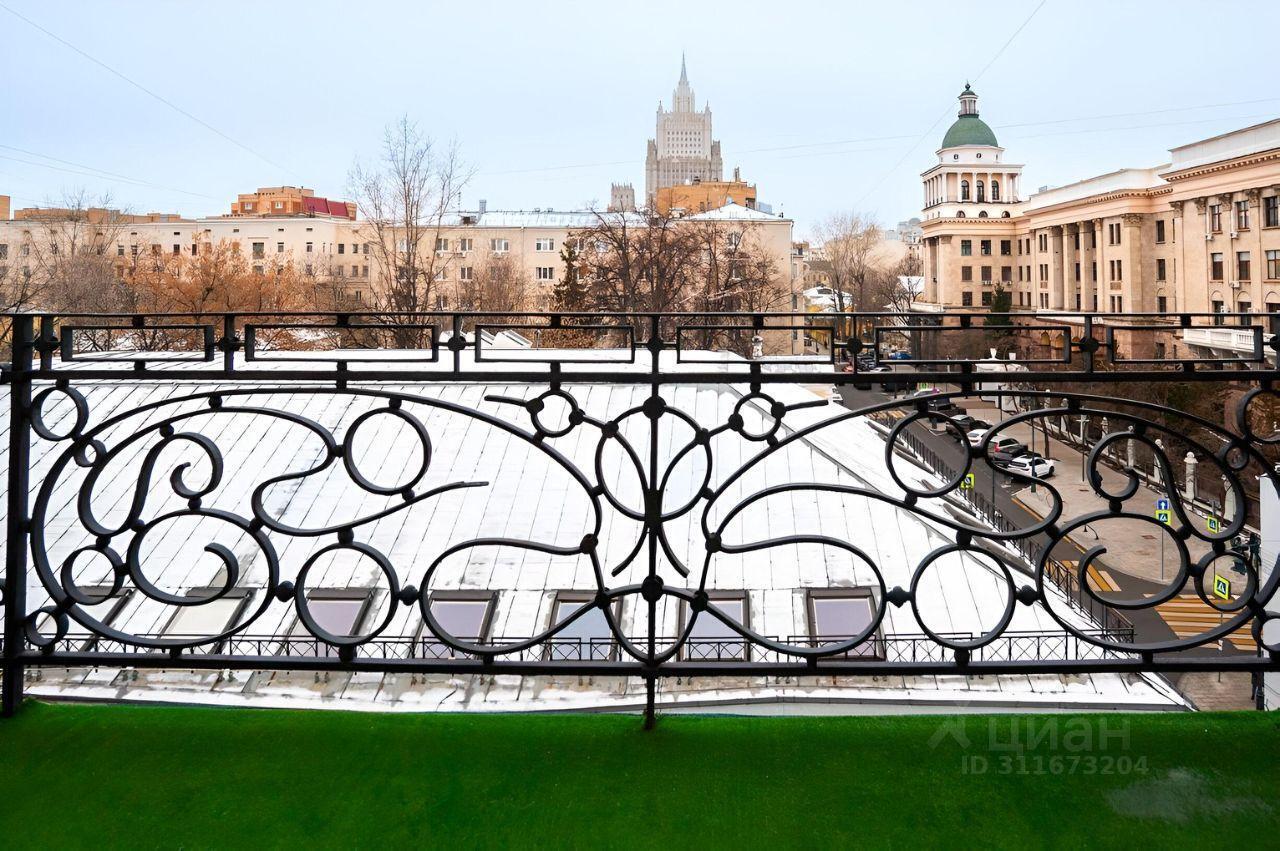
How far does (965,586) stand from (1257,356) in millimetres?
6090

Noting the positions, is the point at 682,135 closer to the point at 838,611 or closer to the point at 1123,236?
the point at 1123,236

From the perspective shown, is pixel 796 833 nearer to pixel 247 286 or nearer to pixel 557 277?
pixel 247 286

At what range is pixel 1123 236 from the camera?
3594cm

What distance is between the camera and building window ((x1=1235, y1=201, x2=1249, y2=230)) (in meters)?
27.7

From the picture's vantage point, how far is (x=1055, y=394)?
6.06 feet

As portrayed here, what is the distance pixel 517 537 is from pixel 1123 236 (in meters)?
34.9

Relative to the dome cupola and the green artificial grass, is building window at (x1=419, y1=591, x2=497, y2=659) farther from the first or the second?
the dome cupola

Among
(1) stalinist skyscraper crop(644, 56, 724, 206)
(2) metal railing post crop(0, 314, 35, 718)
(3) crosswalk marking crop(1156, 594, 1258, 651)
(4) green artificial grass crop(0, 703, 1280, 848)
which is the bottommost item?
(3) crosswalk marking crop(1156, 594, 1258, 651)

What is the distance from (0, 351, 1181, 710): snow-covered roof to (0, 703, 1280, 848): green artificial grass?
9.84 ft

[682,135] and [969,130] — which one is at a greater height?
[682,135]

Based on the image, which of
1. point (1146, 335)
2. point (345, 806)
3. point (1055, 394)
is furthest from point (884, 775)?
point (1146, 335)

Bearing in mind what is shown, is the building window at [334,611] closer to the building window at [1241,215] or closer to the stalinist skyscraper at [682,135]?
the building window at [1241,215]

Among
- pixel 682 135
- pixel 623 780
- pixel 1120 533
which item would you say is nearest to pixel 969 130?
pixel 1120 533

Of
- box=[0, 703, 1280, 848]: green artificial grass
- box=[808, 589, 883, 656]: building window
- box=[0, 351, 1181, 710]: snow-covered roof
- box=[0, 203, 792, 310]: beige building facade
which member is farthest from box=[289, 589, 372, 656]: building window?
box=[0, 203, 792, 310]: beige building facade
